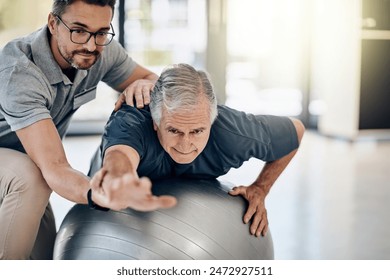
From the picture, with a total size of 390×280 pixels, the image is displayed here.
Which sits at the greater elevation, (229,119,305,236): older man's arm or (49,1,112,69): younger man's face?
(49,1,112,69): younger man's face

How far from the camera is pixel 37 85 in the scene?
1439 mm

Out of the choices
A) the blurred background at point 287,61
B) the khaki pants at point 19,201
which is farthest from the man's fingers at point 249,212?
the blurred background at point 287,61

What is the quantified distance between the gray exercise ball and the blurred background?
181cm

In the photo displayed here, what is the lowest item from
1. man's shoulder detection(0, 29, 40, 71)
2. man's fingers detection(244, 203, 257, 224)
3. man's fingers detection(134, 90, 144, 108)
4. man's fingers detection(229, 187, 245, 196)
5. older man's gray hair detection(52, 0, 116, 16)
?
man's fingers detection(244, 203, 257, 224)

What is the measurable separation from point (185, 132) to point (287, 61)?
359 cm

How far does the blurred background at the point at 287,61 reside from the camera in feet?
12.8

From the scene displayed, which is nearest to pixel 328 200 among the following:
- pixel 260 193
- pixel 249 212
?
pixel 260 193

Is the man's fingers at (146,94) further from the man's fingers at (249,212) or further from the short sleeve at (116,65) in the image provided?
the man's fingers at (249,212)

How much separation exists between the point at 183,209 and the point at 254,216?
204 millimetres

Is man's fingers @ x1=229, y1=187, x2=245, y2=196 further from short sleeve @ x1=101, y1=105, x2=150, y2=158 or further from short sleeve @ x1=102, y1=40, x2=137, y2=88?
short sleeve @ x1=102, y1=40, x2=137, y2=88

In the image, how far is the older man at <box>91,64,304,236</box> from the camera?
1.36 metres

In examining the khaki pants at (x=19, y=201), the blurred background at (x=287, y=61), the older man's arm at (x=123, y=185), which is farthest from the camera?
the blurred background at (x=287, y=61)

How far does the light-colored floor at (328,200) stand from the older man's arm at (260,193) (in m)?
0.53

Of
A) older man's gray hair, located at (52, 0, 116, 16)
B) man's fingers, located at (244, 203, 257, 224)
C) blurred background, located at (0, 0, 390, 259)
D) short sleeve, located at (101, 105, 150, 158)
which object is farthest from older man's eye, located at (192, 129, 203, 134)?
blurred background, located at (0, 0, 390, 259)
